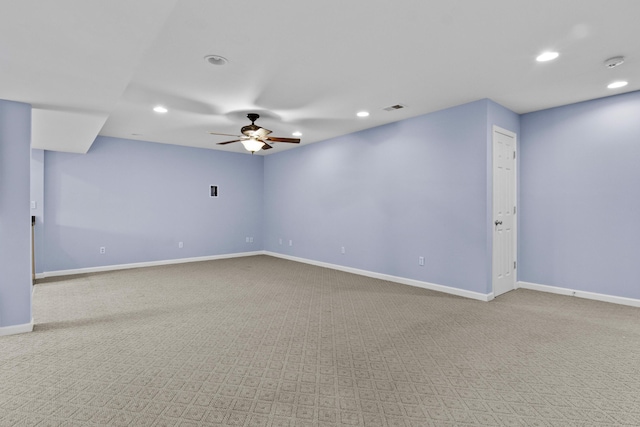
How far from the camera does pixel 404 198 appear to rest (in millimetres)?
5555

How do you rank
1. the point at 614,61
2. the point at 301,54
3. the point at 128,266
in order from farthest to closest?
1. the point at 128,266
2. the point at 614,61
3. the point at 301,54

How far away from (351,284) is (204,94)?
11.8ft

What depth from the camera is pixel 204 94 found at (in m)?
4.20

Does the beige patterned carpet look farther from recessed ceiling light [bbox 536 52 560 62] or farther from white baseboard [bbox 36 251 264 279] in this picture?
recessed ceiling light [bbox 536 52 560 62]

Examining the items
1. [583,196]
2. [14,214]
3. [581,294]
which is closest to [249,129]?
[14,214]

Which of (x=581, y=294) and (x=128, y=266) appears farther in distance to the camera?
(x=128, y=266)

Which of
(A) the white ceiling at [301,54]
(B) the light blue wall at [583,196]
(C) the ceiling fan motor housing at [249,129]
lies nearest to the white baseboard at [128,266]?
(A) the white ceiling at [301,54]

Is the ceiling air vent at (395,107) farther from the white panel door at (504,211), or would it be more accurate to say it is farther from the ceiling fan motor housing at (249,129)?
the ceiling fan motor housing at (249,129)

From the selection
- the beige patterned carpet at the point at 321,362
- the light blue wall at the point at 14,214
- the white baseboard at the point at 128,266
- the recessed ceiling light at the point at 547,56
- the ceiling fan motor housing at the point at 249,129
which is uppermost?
the recessed ceiling light at the point at 547,56

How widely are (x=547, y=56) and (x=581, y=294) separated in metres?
3.35

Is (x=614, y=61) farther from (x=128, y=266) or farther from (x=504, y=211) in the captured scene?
(x=128, y=266)

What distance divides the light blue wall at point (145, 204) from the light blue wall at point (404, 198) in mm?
1515

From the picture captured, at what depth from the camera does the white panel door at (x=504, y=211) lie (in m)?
4.68

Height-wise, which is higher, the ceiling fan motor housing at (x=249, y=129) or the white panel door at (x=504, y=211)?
the ceiling fan motor housing at (x=249, y=129)
